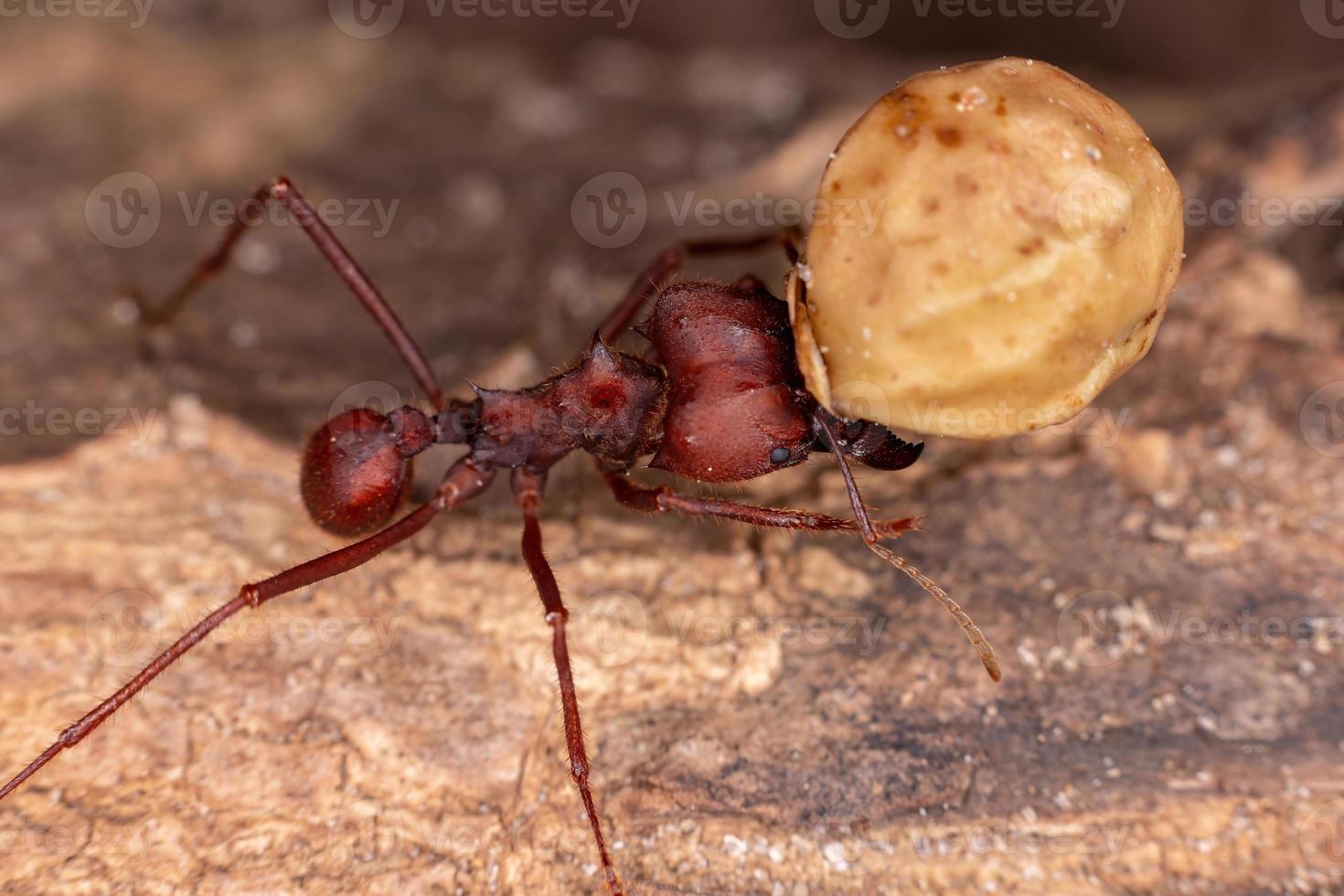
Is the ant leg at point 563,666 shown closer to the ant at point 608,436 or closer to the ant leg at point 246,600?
the ant at point 608,436

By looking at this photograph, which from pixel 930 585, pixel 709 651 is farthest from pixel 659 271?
pixel 930 585

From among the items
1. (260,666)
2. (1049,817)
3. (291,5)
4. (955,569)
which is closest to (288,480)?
(260,666)

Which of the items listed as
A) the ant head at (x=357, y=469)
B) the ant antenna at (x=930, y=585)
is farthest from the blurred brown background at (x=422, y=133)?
the ant antenna at (x=930, y=585)

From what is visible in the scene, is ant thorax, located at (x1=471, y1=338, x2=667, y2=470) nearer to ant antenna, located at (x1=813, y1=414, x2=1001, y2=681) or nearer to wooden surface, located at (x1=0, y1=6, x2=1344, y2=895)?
wooden surface, located at (x1=0, y1=6, x2=1344, y2=895)

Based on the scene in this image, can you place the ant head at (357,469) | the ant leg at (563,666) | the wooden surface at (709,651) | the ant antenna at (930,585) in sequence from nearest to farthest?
1. the ant leg at (563,666)
2. the wooden surface at (709,651)
3. the ant antenna at (930,585)
4. the ant head at (357,469)

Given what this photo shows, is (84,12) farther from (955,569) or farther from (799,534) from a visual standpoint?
(955,569)

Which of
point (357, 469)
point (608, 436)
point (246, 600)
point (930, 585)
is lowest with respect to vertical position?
point (930, 585)

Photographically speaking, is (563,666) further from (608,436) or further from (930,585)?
(930,585)
